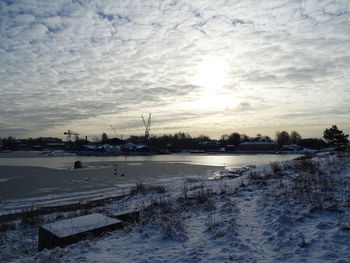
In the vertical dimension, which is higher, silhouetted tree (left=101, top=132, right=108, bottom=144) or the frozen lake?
silhouetted tree (left=101, top=132, right=108, bottom=144)

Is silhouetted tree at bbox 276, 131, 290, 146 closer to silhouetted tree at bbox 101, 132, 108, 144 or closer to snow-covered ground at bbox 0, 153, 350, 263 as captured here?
silhouetted tree at bbox 101, 132, 108, 144

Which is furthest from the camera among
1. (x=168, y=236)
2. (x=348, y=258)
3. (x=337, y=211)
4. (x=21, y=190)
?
(x=21, y=190)

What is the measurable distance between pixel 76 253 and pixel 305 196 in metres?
5.47

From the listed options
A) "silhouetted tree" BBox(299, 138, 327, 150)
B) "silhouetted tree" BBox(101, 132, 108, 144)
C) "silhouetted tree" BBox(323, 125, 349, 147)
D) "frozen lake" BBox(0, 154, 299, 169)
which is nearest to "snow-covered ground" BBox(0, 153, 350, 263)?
"frozen lake" BBox(0, 154, 299, 169)

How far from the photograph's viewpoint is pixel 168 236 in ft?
16.8

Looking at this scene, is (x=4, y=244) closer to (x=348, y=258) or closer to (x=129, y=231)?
(x=129, y=231)

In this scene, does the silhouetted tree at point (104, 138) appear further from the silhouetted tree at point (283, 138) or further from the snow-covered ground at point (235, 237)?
the snow-covered ground at point (235, 237)

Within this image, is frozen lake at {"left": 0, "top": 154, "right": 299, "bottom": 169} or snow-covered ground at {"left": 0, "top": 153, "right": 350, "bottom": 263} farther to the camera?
frozen lake at {"left": 0, "top": 154, "right": 299, "bottom": 169}

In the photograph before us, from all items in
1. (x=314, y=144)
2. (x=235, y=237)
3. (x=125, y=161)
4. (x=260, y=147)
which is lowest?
(x=125, y=161)

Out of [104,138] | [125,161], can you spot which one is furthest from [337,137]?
[104,138]

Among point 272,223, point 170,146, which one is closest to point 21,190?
point 272,223

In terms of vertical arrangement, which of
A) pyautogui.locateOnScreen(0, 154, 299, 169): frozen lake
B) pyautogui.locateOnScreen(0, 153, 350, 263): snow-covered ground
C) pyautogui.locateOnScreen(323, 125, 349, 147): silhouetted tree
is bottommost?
pyautogui.locateOnScreen(0, 154, 299, 169): frozen lake

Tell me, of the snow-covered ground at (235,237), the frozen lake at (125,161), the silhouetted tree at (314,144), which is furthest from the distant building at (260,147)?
the snow-covered ground at (235,237)

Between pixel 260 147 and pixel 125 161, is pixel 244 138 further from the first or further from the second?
pixel 125 161
